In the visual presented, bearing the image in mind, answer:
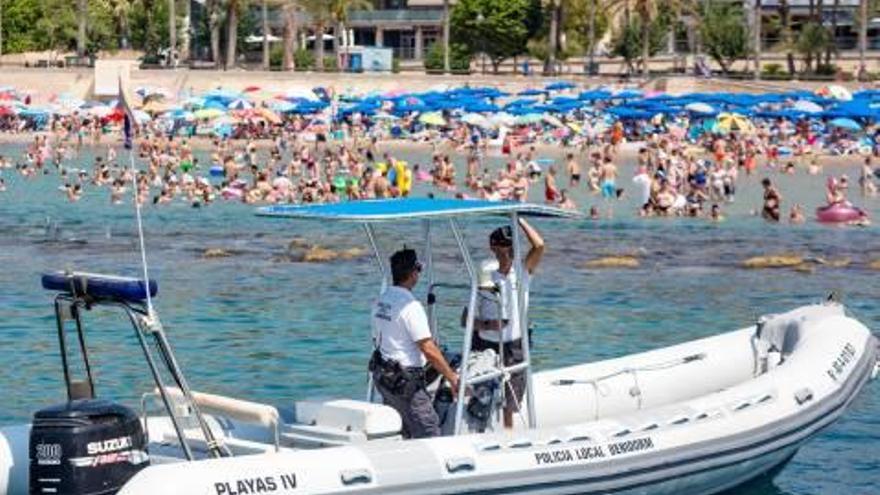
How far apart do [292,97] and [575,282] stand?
4448 cm

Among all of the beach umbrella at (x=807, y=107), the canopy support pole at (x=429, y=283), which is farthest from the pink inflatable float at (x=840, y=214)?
the canopy support pole at (x=429, y=283)

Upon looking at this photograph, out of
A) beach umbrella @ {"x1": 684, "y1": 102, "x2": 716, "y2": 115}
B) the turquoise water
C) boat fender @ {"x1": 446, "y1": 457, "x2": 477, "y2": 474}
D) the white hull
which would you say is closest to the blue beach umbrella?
beach umbrella @ {"x1": 684, "y1": 102, "x2": 716, "y2": 115}

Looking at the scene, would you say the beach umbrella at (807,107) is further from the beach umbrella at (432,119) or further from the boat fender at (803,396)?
the boat fender at (803,396)

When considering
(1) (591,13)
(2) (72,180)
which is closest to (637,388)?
(2) (72,180)

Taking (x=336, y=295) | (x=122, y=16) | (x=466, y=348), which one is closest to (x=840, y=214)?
(x=336, y=295)

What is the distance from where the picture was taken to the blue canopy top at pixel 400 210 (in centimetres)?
1154

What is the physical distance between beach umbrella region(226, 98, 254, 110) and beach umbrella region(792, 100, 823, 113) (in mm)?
18743

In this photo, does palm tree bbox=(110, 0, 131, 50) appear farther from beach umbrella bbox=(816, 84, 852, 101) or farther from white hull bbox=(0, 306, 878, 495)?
white hull bbox=(0, 306, 878, 495)

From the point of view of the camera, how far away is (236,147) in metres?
64.6

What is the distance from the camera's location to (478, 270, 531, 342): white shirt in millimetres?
12688

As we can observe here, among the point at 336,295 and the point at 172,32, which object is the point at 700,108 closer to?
the point at 172,32

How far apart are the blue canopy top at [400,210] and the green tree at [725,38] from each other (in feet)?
246

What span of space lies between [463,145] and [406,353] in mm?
50793

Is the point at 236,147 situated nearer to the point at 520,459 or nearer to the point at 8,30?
the point at 8,30
